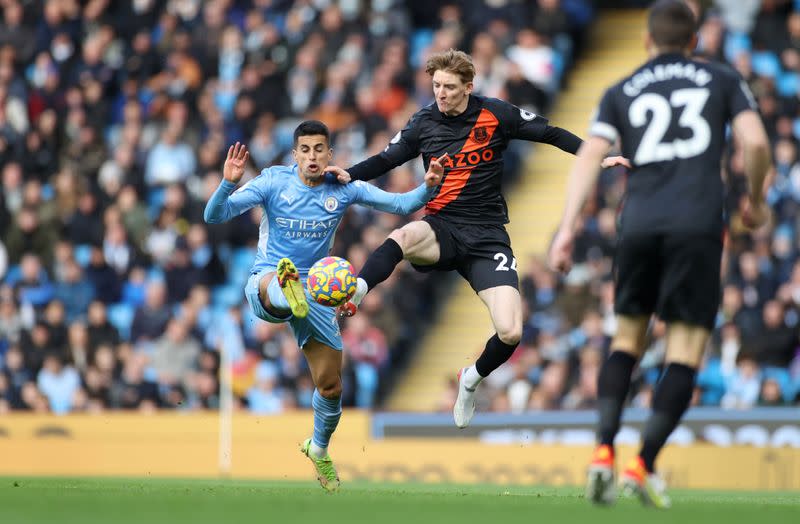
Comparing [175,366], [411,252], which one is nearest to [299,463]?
[175,366]

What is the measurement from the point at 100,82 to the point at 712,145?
16.4m

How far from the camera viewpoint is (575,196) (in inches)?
295

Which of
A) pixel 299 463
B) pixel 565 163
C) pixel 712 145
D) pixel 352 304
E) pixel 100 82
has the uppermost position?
pixel 100 82

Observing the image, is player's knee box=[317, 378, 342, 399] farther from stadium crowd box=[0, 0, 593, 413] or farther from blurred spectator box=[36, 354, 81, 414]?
blurred spectator box=[36, 354, 81, 414]

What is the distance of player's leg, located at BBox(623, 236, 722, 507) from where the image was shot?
7418mm

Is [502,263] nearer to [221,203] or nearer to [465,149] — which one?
[465,149]

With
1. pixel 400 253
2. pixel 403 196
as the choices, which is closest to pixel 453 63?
pixel 403 196

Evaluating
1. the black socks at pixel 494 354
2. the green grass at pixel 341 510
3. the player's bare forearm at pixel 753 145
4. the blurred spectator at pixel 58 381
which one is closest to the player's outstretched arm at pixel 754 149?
the player's bare forearm at pixel 753 145

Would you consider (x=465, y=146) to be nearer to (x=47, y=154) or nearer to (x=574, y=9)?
(x=574, y=9)

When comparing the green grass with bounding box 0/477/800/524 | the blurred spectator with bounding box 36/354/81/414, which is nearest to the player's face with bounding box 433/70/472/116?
the green grass with bounding box 0/477/800/524

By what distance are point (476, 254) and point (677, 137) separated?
142 inches

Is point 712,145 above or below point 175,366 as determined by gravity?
above

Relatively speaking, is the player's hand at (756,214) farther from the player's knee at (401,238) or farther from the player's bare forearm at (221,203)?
the player's bare forearm at (221,203)

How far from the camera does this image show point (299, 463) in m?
17.1
